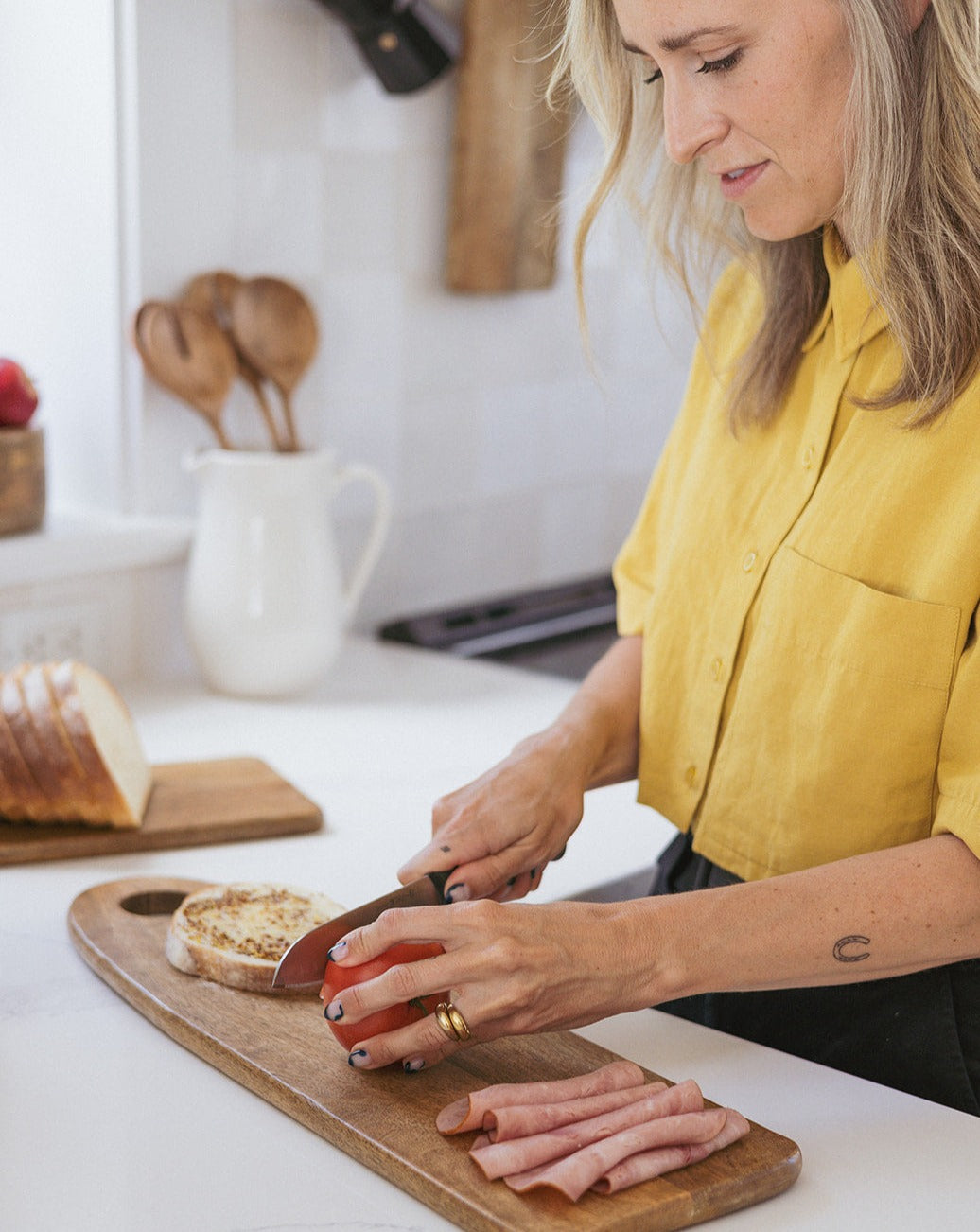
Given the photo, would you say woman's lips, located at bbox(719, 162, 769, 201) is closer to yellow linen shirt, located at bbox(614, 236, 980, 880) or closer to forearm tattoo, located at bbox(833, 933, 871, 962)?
yellow linen shirt, located at bbox(614, 236, 980, 880)

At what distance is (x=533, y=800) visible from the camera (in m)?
1.18

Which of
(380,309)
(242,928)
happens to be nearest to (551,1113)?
(242,928)

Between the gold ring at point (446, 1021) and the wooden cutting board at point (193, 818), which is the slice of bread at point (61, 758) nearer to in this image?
the wooden cutting board at point (193, 818)

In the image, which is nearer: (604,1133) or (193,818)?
(604,1133)

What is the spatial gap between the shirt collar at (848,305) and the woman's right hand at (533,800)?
34cm

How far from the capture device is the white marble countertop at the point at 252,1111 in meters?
0.84

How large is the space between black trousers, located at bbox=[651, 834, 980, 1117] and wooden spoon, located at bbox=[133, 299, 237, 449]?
93 cm

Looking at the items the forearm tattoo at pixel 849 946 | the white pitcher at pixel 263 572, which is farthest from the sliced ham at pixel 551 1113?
the white pitcher at pixel 263 572

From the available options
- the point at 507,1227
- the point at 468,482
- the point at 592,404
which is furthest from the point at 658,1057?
the point at 592,404

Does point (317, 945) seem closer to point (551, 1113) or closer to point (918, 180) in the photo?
point (551, 1113)

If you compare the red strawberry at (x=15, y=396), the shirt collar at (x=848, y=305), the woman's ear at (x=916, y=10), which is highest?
the woman's ear at (x=916, y=10)

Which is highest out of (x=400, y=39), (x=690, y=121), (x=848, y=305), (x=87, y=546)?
(x=400, y=39)

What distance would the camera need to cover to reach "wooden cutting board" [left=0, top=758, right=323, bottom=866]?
1324 mm

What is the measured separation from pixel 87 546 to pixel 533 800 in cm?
78
